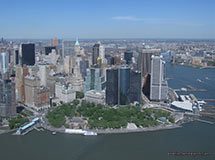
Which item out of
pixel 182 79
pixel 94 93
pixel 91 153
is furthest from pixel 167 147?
pixel 182 79

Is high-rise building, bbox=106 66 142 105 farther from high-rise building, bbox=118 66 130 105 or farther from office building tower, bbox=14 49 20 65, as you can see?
office building tower, bbox=14 49 20 65

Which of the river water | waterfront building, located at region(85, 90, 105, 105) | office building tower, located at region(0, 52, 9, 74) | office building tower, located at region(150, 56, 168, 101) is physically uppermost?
office building tower, located at region(0, 52, 9, 74)

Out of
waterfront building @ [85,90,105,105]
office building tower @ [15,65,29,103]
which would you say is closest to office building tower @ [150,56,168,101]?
waterfront building @ [85,90,105,105]

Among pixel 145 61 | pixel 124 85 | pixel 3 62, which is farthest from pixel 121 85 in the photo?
pixel 3 62

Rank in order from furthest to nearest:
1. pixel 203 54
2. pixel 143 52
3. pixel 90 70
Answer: pixel 203 54, pixel 143 52, pixel 90 70

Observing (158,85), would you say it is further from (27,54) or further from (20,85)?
(27,54)

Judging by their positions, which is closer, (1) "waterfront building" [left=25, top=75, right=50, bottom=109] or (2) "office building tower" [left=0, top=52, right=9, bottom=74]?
(1) "waterfront building" [left=25, top=75, right=50, bottom=109]

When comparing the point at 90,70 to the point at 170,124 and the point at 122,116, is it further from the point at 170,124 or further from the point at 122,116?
the point at 170,124
